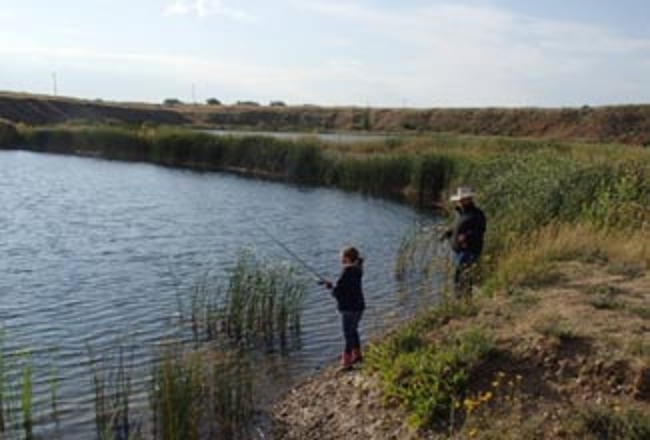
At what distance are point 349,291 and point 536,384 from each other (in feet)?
10.0

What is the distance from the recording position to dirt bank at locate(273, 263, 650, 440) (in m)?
8.08

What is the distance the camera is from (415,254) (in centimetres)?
2025

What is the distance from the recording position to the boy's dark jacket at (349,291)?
36.4 ft

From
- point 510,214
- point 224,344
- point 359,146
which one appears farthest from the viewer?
point 359,146

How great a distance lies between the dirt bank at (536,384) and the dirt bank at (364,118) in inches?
2561

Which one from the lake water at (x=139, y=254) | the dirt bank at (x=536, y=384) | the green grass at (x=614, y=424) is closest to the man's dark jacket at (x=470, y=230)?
the dirt bank at (x=536, y=384)

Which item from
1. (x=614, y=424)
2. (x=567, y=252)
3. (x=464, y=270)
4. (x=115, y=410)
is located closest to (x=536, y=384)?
(x=614, y=424)

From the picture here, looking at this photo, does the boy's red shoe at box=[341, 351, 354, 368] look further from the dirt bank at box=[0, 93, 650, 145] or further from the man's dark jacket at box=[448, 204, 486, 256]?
the dirt bank at box=[0, 93, 650, 145]

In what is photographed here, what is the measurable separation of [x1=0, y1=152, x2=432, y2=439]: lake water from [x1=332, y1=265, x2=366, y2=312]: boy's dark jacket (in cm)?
154

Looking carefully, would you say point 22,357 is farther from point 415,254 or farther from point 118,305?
point 415,254

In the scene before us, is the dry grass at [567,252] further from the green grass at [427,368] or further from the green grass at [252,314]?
the green grass at [252,314]

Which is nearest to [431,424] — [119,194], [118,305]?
[118,305]

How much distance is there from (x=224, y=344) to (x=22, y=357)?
9.45 feet

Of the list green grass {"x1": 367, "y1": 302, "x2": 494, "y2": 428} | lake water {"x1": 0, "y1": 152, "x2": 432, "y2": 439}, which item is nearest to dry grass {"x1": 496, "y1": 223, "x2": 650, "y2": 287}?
lake water {"x1": 0, "y1": 152, "x2": 432, "y2": 439}
